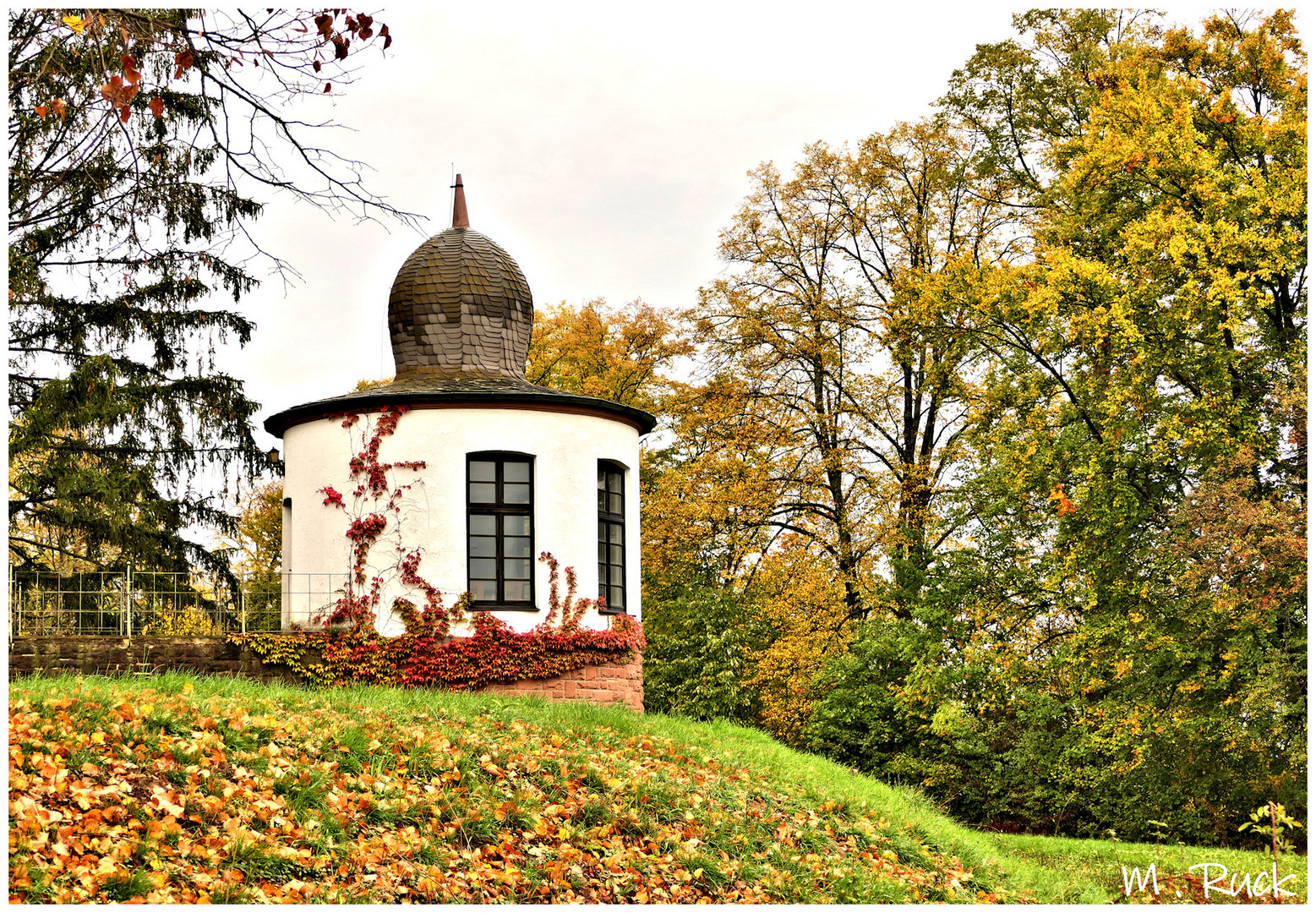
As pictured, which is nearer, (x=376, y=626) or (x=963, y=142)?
(x=376, y=626)

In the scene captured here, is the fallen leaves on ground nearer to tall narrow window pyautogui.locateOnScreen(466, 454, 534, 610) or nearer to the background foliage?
tall narrow window pyautogui.locateOnScreen(466, 454, 534, 610)

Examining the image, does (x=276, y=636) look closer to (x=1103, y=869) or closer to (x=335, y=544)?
(x=335, y=544)

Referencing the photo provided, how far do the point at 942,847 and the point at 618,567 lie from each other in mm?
6890

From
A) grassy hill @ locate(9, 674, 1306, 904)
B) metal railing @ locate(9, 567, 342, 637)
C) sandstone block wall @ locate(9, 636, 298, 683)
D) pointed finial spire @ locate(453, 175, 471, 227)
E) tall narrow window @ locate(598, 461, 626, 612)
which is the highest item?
pointed finial spire @ locate(453, 175, 471, 227)

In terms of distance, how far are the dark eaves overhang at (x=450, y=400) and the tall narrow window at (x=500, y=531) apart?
77cm

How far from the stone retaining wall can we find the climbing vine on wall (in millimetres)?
148

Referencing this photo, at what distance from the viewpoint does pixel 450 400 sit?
1609cm

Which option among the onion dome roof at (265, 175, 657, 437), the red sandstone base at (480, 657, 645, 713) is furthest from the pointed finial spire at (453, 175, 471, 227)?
the red sandstone base at (480, 657, 645, 713)

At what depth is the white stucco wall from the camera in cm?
1588

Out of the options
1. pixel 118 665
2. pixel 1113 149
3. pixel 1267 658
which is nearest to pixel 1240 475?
pixel 1267 658

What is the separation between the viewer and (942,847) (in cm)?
1185

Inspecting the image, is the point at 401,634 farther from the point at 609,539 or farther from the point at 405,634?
→ the point at 609,539

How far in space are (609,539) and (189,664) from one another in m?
5.86

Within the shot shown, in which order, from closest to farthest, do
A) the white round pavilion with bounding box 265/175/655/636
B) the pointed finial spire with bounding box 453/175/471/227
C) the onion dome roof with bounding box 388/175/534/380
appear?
the white round pavilion with bounding box 265/175/655/636, the onion dome roof with bounding box 388/175/534/380, the pointed finial spire with bounding box 453/175/471/227
